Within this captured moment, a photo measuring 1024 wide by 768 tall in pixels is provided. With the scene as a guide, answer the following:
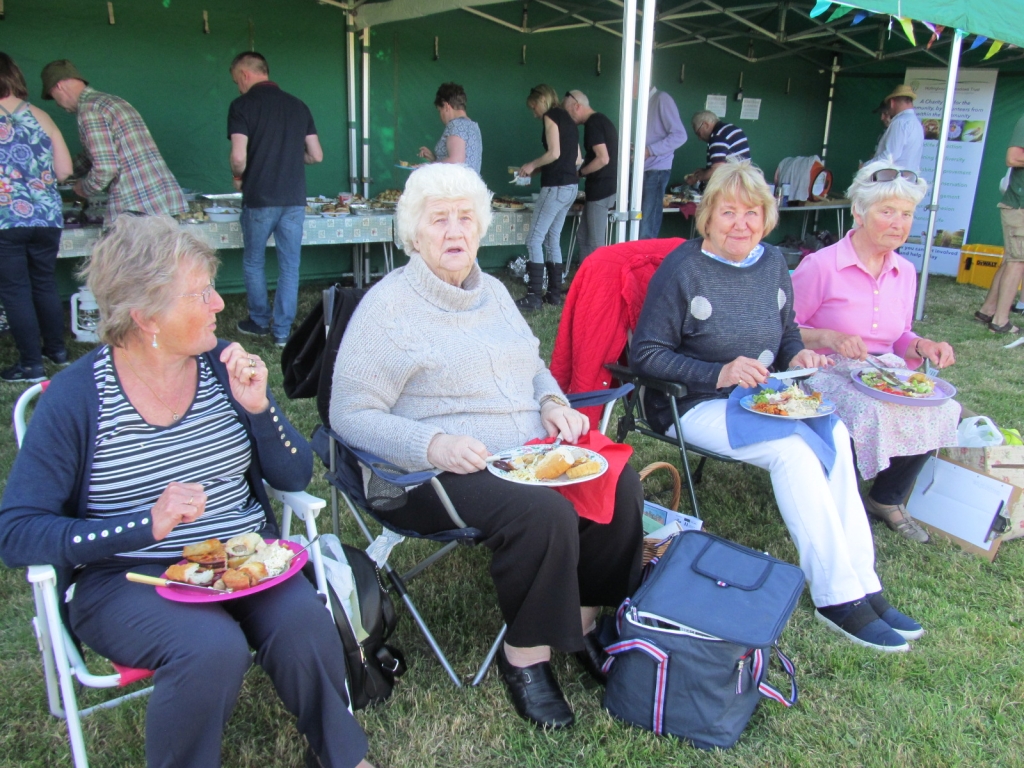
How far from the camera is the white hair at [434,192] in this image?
2.05 metres

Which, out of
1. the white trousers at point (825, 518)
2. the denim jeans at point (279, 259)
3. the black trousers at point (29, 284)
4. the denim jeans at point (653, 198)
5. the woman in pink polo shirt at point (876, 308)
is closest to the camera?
the white trousers at point (825, 518)

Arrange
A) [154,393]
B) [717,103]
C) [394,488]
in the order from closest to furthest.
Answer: [154,393], [394,488], [717,103]

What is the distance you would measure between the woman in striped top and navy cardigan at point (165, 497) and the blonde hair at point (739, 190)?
161 cm

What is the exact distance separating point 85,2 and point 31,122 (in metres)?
2.00

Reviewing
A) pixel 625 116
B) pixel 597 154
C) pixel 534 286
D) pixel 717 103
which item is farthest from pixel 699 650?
pixel 717 103

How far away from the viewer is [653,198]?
714 centimetres

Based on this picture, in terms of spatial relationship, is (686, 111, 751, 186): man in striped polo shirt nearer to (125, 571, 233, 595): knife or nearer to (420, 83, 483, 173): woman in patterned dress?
(420, 83, 483, 173): woman in patterned dress

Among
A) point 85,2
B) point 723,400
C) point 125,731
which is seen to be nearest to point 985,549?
point 723,400

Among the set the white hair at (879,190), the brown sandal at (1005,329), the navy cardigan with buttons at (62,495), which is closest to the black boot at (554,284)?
the brown sandal at (1005,329)

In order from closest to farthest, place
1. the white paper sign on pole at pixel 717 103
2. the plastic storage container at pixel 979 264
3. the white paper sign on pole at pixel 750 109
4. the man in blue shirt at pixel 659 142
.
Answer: the man in blue shirt at pixel 659 142, the plastic storage container at pixel 979 264, the white paper sign on pole at pixel 717 103, the white paper sign on pole at pixel 750 109

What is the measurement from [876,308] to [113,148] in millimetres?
3872

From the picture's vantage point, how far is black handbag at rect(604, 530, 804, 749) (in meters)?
1.77

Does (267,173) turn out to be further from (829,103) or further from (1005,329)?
(829,103)

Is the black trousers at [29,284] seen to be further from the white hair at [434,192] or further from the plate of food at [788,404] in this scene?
the plate of food at [788,404]
